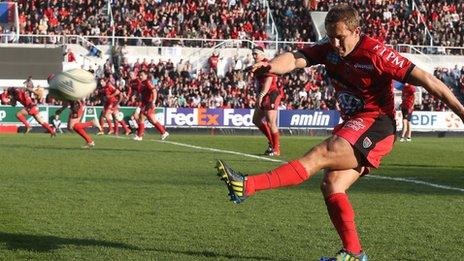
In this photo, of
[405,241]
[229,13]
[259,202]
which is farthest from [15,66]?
[405,241]

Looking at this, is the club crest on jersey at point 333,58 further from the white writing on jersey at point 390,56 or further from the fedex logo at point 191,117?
the fedex logo at point 191,117

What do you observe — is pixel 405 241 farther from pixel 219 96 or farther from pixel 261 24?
pixel 261 24

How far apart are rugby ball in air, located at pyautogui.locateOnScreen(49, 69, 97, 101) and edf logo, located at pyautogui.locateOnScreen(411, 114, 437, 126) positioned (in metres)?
35.1

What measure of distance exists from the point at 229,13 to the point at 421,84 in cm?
4215

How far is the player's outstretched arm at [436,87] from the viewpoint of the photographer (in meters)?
7.44

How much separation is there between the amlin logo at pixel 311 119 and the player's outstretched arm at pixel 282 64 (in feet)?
116

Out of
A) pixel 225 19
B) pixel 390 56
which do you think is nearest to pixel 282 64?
pixel 390 56

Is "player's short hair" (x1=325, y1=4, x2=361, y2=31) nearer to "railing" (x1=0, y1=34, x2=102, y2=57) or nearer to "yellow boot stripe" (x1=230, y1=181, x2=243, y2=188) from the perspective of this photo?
"yellow boot stripe" (x1=230, y1=181, x2=243, y2=188)

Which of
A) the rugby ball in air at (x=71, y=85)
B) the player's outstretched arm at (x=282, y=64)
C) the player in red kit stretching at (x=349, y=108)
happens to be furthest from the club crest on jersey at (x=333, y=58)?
the rugby ball in air at (x=71, y=85)

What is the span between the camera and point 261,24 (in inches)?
1953

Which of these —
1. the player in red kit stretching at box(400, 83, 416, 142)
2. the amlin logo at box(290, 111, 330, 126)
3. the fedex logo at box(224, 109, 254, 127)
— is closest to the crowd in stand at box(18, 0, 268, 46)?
the fedex logo at box(224, 109, 254, 127)

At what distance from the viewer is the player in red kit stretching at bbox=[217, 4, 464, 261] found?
7457 millimetres

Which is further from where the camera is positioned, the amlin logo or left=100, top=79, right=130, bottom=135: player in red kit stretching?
the amlin logo

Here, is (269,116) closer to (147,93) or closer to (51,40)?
(147,93)
